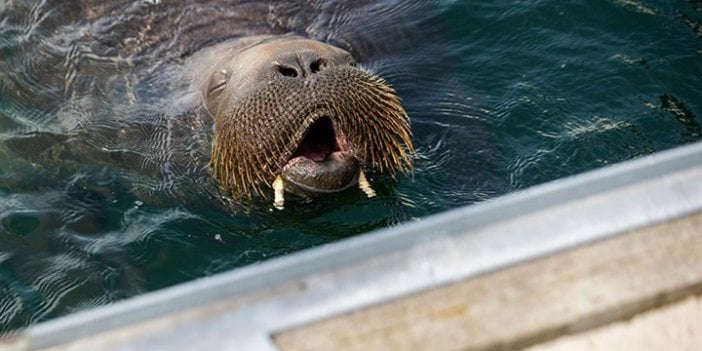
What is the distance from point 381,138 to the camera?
573 cm

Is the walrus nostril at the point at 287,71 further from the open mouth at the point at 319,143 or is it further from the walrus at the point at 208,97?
the open mouth at the point at 319,143

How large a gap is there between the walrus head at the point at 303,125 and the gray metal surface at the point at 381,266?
308cm

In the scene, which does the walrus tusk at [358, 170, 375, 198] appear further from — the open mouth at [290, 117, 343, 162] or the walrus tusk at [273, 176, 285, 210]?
the walrus tusk at [273, 176, 285, 210]

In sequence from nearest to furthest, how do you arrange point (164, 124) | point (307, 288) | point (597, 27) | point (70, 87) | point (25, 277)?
point (307, 288) → point (25, 277) → point (164, 124) → point (70, 87) → point (597, 27)

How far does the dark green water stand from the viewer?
19.0 ft

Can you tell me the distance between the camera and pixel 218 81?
6.16 meters

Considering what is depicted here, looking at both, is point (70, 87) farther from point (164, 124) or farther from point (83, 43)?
point (164, 124)

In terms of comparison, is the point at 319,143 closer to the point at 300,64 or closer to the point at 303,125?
the point at 303,125

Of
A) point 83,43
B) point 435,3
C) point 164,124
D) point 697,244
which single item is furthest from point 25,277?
point 697,244

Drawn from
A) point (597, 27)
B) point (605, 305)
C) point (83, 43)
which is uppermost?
point (605, 305)

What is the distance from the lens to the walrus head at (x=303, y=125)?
552cm

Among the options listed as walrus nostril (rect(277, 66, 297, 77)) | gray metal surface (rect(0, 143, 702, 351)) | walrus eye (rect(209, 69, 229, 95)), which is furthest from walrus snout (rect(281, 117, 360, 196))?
gray metal surface (rect(0, 143, 702, 351))

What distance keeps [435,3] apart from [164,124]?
241 centimetres

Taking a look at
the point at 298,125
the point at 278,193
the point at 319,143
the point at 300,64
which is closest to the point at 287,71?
the point at 300,64
